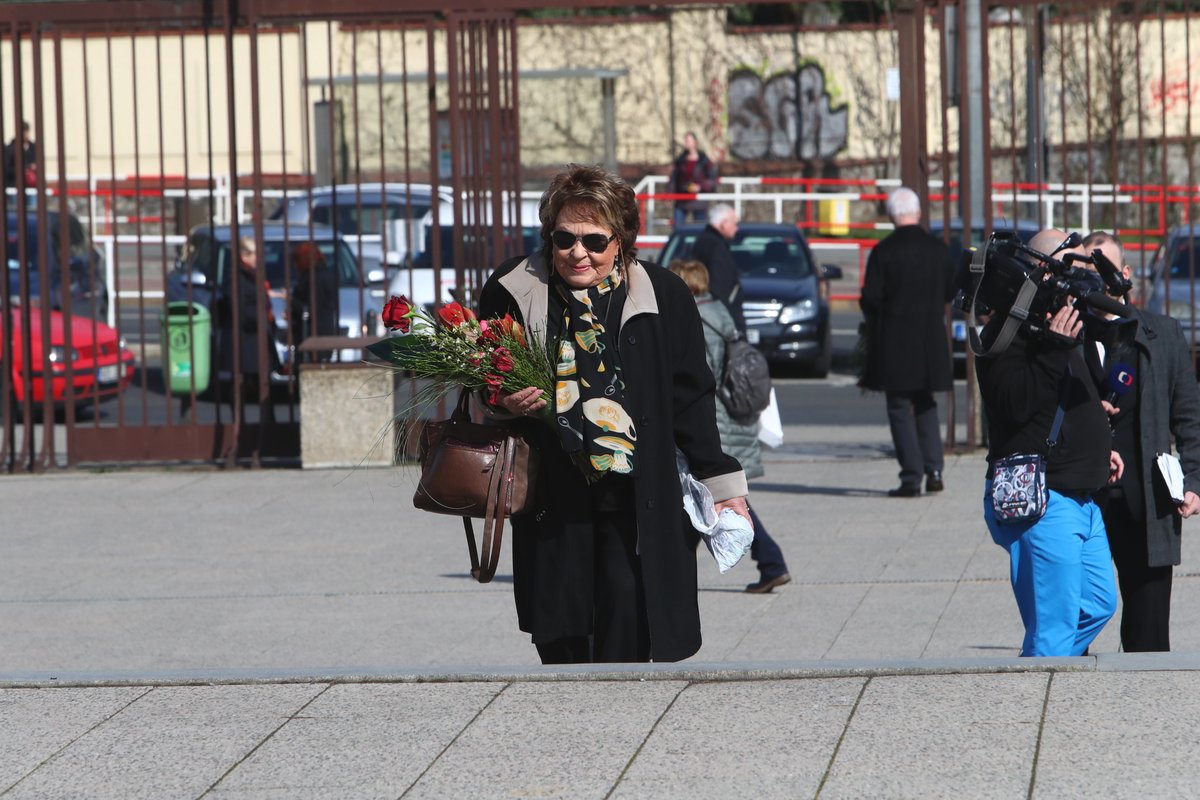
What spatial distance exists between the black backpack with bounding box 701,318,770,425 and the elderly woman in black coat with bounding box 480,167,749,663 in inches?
126

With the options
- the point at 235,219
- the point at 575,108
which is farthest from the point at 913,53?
the point at 575,108

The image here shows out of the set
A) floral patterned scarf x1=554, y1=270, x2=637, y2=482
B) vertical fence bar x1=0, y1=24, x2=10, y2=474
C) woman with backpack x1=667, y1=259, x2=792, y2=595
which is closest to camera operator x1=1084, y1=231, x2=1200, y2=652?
floral patterned scarf x1=554, y1=270, x2=637, y2=482

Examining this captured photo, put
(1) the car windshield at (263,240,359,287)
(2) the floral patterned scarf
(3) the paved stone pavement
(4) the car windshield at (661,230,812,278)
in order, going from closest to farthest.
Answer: (3) the paved stone pavement, (2) the floral patterned scarf, (1) the car windshield at (263,240,359,287), (4) the car windshield at (661,230,812,278)

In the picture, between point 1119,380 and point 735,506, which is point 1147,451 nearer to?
point 1119,380

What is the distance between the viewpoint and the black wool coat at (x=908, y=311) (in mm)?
10539

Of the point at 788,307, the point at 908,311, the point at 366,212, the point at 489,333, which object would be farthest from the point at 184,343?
the point at 489,333

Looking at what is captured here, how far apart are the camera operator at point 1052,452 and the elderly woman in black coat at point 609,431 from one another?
1058 millimetres

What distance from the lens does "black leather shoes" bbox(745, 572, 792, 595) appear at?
828 cm

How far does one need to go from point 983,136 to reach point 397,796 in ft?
27.8

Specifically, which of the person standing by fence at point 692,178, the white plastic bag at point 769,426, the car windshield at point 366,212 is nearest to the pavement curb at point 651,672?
the white plastic bag at point 769,426

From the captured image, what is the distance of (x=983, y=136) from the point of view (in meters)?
11.9

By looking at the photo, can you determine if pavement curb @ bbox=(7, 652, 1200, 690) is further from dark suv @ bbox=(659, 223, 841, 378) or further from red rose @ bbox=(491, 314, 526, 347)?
dark suv @ bbox=(659, 223, 841, 378)

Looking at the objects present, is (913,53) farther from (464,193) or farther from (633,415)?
(633,415)

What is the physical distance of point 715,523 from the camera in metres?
4.84
